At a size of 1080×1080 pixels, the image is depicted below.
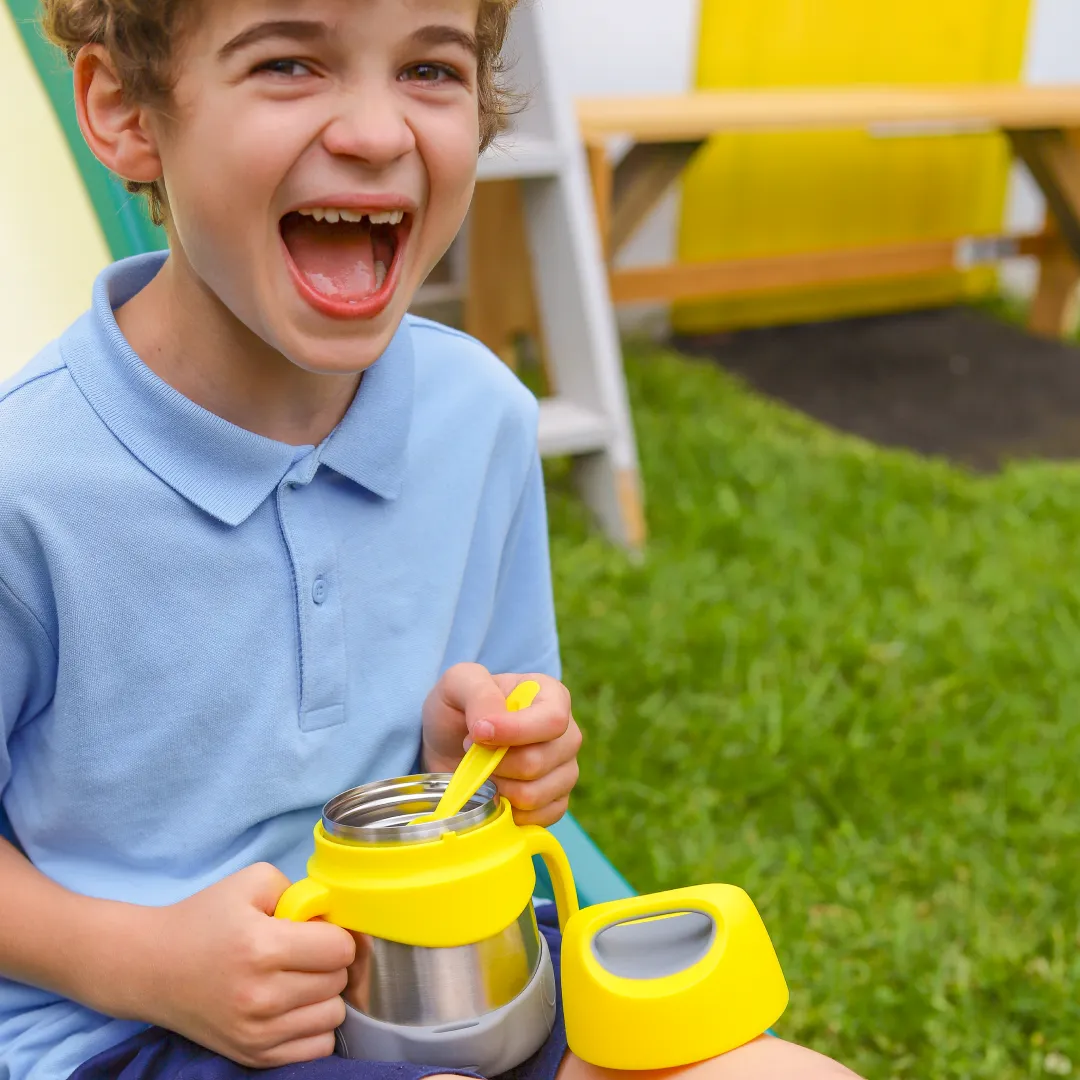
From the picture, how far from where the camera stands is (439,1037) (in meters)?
0.70

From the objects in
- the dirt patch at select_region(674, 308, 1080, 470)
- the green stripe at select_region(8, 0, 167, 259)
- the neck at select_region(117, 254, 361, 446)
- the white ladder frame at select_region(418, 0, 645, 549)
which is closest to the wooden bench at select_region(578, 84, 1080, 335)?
the dirt patch at select_region(674, 308, 1080, 470)

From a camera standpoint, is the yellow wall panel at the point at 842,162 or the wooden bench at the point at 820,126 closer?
the wooden bench at the point at 820,126

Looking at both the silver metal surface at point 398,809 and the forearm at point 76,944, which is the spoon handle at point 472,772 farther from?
the forearm at point 76,944

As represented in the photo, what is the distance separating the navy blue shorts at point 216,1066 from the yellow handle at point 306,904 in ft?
0.27

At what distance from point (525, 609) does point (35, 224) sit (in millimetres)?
696

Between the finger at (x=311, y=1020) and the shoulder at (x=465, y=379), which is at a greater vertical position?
the shoulder at (x=465, y=379)

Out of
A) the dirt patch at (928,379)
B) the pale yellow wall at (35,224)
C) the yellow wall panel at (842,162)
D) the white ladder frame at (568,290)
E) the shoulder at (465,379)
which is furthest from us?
the yellow wall panel at (842,162)

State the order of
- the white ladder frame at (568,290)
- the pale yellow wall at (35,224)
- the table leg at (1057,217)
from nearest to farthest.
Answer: the pale yellow wall at (35,224)
the white ladder frame at (568,290)
the table leg at (1057,217)

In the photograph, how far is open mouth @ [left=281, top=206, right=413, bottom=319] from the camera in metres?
0.72

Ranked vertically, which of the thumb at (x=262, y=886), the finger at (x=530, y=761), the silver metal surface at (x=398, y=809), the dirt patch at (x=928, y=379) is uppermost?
the silver metal surface at (x=398, y=809)

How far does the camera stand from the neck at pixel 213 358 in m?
0.79

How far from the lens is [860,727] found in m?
1.76

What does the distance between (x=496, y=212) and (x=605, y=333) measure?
1.30ft

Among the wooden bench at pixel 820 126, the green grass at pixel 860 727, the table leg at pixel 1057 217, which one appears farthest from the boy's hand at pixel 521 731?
the table leg at pixel 1057 217
